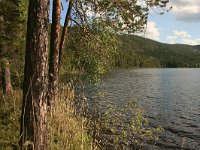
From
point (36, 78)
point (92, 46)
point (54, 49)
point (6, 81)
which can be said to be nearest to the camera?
point (36, 78)

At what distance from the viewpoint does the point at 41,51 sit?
7215mm

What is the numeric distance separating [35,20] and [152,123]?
70.4 feet

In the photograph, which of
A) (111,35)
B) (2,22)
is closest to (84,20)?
(111,35)

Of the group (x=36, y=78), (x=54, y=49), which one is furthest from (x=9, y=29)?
(x=36, y=78)

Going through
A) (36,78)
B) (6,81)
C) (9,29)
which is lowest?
(6,81)

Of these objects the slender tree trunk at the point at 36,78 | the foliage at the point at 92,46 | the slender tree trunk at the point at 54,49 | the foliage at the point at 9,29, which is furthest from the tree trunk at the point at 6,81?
the slender tree trunk at the point at 36,78

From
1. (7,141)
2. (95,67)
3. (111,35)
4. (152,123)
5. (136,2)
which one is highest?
(136,2)

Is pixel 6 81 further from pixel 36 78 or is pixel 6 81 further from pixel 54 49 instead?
pixel 36 78

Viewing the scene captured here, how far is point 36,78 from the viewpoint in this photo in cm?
725

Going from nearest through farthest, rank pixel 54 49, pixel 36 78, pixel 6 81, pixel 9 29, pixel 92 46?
pixel 36 78, pixel 54 49, pixel 92 46, pixel 9 29, pixel 6 81

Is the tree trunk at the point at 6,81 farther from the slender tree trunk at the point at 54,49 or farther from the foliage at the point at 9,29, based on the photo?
the slender tree trunk at the point at 54,49

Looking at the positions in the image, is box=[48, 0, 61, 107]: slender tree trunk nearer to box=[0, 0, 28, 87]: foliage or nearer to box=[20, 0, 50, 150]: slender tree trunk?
box=[20, 0, 50, 150]: slender tree trunk

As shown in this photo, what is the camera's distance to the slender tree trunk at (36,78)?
7.16m

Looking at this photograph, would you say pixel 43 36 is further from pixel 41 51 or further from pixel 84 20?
pixel 84 20
